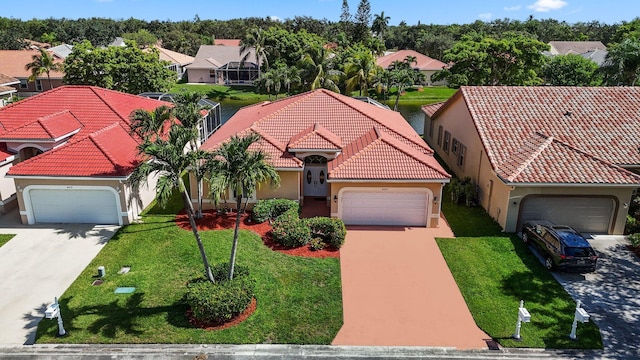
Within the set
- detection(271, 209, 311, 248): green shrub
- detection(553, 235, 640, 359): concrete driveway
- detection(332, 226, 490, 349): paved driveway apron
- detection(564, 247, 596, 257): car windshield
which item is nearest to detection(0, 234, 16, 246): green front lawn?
detection(271, 209, 311, 248): green shrub

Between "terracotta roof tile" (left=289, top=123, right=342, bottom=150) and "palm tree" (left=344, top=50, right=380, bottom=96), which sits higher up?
"palm tree" (left=344, top=50, right=380, bottom=96)

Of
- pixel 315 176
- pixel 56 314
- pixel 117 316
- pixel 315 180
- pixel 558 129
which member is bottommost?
pixel 117 316

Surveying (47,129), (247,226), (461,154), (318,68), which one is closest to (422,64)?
(318,68)

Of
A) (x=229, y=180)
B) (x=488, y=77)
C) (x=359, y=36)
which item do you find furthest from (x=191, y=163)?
(x=359, y=36)

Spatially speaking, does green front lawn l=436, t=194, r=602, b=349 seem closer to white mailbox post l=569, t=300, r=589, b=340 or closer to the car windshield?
white mailbox post l=569, t=300, r=589, b=340

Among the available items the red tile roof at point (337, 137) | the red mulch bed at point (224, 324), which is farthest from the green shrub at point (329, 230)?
the red mulch bed at point (224, 324)

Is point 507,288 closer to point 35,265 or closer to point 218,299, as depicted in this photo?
point 218,299

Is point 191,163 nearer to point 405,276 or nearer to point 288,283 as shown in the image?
point 288,283
